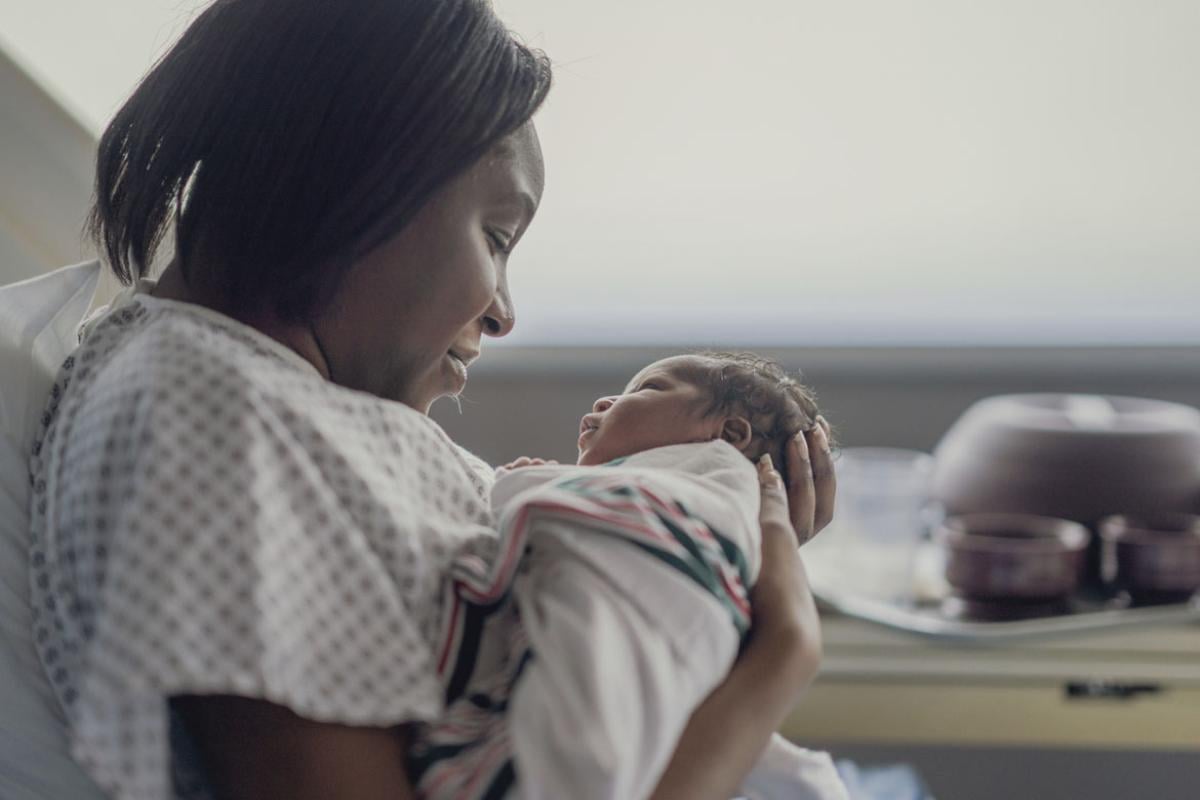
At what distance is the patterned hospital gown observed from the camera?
64 centimetres

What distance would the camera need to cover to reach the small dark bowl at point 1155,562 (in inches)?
64.3

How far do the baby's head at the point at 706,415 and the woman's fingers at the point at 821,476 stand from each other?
0.05 ft

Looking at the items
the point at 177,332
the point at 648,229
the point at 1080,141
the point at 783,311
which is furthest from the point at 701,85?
the point at 177,332

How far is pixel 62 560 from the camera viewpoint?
2.33ft

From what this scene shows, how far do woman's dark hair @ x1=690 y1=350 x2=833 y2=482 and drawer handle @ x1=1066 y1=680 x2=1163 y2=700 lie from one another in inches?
27.4

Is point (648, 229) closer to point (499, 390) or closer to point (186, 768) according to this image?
point (499, 390)

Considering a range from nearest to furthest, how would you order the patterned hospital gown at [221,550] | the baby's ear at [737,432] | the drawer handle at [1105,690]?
1. the patterned hospital gown at [221,550]
2. the baby's ear at [737,432]
3. the drawer handle at [1105,690]

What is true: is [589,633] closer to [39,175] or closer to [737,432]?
[737,432]

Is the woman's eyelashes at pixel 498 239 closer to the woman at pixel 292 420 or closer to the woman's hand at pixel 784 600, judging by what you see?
the woman at pixel 292 420

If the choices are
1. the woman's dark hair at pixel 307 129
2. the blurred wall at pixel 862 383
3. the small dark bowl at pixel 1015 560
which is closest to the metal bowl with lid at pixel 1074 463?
the small dark bowl at pixel 1015 560

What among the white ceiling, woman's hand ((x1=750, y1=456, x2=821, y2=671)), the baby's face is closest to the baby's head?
the baby's face

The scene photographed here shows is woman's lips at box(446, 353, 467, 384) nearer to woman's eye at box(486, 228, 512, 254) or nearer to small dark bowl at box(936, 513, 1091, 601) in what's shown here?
woman's eye at box(486, 228, 512, 254)

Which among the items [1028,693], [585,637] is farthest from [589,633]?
[1028,693]

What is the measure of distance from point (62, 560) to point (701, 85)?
1379mm
